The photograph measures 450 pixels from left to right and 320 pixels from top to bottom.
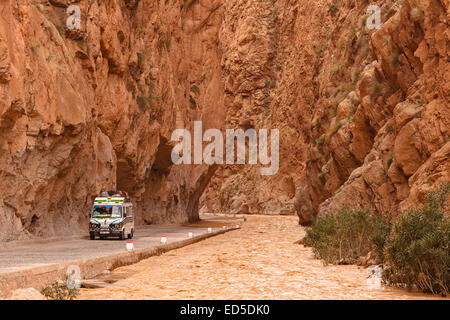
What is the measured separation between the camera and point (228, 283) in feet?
42.1

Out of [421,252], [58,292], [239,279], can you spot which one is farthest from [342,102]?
[58,292]

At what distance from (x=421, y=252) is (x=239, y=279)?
450 centimetres

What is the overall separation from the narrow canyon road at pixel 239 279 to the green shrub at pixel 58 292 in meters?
0.29

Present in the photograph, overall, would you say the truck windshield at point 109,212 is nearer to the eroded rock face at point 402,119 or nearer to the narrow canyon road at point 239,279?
the narrow canyon road at point 239,279

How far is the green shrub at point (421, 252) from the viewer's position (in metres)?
10.9

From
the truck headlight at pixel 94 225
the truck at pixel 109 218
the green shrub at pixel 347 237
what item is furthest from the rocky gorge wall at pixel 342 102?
the truck headlight at pixel 94 225

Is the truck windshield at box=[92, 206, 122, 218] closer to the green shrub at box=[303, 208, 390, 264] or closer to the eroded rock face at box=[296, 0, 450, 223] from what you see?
the green shrub at box=[303, 208, 390, 264]

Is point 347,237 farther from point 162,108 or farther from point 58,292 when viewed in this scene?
point 162,108

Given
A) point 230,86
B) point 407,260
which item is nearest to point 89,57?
point 407,260

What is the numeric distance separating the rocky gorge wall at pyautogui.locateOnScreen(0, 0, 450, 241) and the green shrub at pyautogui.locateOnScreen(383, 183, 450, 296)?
5086mm

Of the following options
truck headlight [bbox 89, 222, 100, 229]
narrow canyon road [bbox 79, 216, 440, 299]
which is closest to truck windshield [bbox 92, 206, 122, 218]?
truck headlight [bbox 89, 222, 100, 229]

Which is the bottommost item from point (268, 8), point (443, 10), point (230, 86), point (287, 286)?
point (287, 286)
